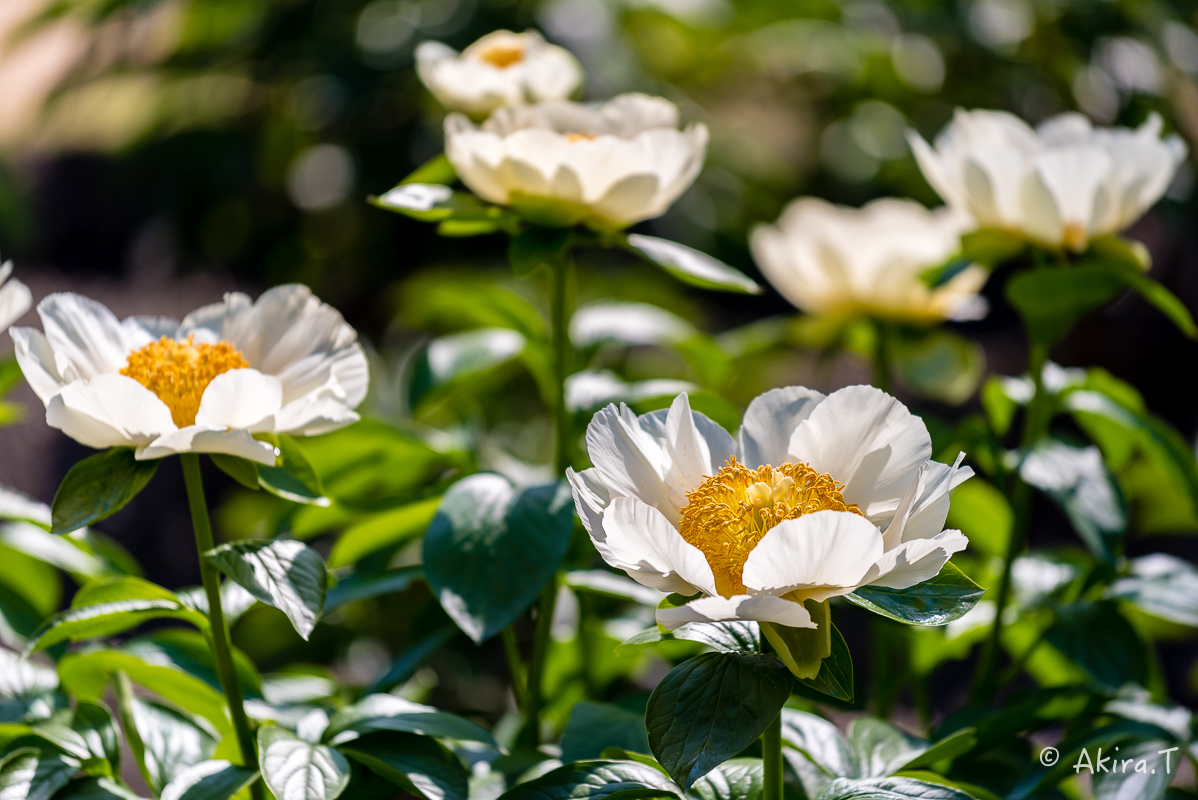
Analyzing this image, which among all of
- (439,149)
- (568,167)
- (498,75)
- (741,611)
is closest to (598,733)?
(741,611)

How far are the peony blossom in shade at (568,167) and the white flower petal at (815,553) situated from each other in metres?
0.26

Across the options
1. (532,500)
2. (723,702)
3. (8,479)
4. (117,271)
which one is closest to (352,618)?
(8,479)

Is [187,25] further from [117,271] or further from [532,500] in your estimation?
[532,500]

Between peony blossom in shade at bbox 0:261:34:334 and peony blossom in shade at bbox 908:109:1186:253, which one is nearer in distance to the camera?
peony blossom in shade at bbox 0:261:34:334

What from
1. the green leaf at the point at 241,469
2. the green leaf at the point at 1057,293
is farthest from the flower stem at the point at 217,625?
the green leaf at the point at 1057,293

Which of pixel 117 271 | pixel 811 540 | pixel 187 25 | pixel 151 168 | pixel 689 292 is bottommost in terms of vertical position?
pixel 689 292

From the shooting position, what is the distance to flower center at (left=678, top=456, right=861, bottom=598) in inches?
14.3

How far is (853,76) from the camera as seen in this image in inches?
71.3

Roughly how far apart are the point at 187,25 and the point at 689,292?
106cm

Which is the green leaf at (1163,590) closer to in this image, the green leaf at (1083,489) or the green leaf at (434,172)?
the green leaf at (1083,489)

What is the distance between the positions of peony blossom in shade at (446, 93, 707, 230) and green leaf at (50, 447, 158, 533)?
0.23 m

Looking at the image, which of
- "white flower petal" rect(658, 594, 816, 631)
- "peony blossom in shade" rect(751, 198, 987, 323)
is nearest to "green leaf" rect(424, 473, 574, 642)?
"white flower petal" rect(658, 594, 816, 631)

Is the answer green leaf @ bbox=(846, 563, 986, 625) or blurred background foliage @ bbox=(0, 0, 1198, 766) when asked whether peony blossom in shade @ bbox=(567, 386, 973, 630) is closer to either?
green leaf @ bbox=(846, 563, 986, 625)

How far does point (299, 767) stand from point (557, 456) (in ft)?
0.81
